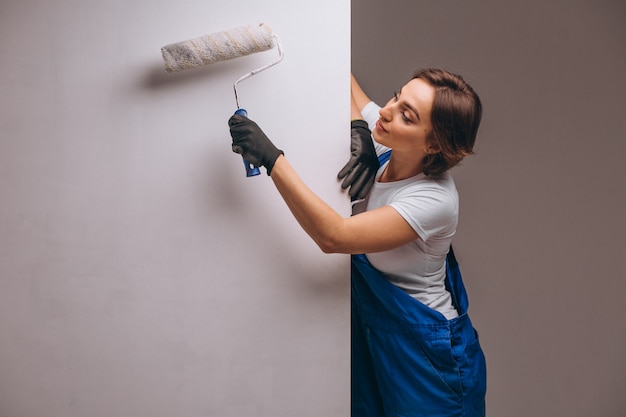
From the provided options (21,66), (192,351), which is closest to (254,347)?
(192,351)

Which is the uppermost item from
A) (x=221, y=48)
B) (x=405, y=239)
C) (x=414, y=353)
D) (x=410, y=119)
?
(x=221, y=48)

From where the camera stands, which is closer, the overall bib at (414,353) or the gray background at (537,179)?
the overall bib at (414,353)

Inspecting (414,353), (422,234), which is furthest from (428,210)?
(414,353)

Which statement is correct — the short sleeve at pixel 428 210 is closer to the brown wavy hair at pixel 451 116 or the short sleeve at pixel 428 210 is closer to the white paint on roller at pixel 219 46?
the brown wavy hair at pixel 451 116

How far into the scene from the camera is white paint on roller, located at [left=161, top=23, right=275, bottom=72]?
1.07 meters

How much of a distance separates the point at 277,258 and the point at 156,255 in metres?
0.26

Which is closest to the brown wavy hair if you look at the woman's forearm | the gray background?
the woman's forearm

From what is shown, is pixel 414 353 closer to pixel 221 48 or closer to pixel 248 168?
pixel 248 168

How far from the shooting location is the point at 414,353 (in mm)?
1218

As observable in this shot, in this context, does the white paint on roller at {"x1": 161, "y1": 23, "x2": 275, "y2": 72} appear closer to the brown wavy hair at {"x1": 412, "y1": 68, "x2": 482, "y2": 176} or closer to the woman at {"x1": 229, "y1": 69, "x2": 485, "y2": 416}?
the woman at {"x1": 229, "y1": 69, "x2": 485, "y2": 416}

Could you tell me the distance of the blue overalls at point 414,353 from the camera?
1.21 m

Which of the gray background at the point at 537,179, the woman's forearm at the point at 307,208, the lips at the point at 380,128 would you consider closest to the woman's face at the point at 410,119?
the lips at the point at 380,128

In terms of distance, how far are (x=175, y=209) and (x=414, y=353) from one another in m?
0.61

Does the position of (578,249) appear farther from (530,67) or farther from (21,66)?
(21,66)
